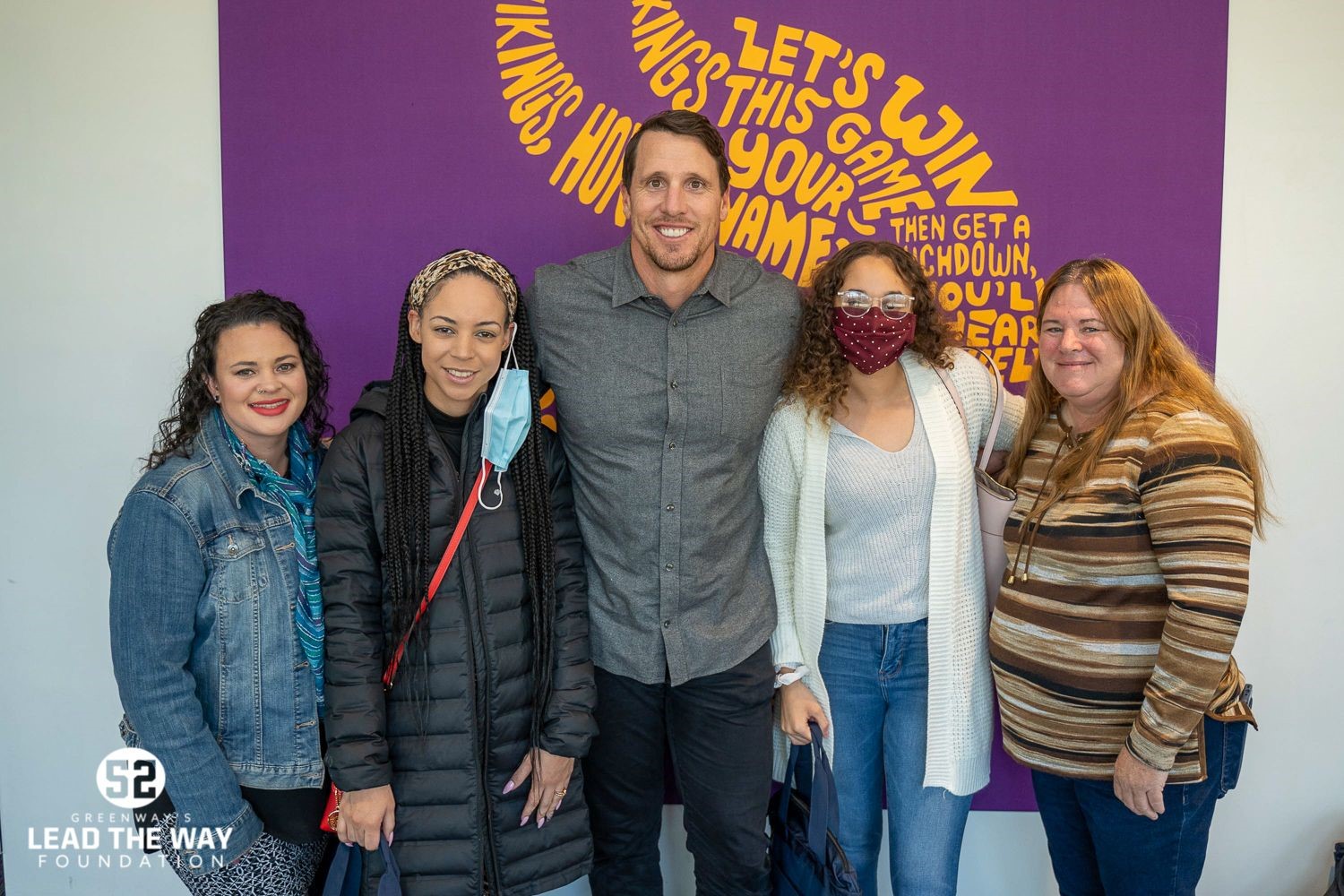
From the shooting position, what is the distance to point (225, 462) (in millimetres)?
1715

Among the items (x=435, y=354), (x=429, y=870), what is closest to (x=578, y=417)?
(x=435, y=354)

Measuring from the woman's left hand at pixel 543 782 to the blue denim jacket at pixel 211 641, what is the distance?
422 millimetres

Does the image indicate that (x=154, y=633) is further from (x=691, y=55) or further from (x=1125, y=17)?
(x=1125, y=17)

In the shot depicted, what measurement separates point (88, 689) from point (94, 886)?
0.63 m

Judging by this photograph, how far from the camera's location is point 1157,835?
181 centimetres

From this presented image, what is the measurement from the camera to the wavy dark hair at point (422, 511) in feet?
5.72

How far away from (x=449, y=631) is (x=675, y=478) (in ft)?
2.00

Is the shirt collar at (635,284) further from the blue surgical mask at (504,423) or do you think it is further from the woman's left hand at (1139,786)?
the woman's left hand at (1139,786)

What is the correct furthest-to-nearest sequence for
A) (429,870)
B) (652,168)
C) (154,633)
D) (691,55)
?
1. (691,55)
2. (652,168)
3. (429,870)
4. (154,633)

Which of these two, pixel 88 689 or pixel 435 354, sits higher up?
pixel 435 354

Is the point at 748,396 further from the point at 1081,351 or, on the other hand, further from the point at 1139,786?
the point at 1139,786

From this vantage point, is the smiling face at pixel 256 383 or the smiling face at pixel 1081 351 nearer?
the smiling face at pixel 256 383

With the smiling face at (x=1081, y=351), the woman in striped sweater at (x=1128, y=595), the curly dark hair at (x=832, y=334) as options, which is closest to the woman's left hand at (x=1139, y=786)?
the woman in striped sweater at (x=1128, y=595)

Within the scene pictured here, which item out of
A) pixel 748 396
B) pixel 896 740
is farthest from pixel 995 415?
pixel 896 740
